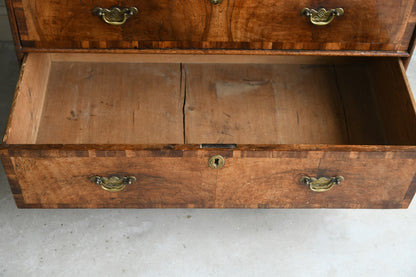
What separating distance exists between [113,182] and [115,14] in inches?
13.0

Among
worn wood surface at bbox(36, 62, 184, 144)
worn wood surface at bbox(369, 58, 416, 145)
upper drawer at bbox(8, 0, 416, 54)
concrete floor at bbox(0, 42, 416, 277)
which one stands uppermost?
upper drawer at bbox(8, 0, 416, 54)

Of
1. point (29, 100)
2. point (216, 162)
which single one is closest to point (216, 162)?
point (216, 162)

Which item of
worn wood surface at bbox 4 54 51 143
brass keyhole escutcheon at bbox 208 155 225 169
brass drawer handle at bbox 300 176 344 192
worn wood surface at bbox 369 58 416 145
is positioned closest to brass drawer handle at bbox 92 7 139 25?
worn wood surface at bbox 4 54 51 143

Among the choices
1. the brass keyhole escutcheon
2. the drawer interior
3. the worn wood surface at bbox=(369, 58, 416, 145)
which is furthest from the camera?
the drawer interior

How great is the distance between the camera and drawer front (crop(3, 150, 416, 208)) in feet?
3.17

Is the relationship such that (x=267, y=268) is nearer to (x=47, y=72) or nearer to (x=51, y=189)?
(x=51, y=189)

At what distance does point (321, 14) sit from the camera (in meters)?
1.01

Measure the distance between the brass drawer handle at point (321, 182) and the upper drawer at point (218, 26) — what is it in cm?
28

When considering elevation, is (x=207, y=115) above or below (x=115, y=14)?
below

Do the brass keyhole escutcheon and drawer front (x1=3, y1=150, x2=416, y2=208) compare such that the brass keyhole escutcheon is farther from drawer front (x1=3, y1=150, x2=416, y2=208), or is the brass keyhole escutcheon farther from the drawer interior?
the drawer interior

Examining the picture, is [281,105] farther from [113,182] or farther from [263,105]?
[113,182]

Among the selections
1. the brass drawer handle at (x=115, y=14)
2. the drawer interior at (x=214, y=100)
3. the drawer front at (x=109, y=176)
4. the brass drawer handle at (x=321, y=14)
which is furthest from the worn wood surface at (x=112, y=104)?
the brass drawer handle at (x=321, y=14)

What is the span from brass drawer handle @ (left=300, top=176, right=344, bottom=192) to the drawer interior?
0.64 ft

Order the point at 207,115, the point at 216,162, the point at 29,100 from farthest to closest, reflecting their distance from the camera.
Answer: the point at 207,115, the point at 29,100, the point at 216,162
